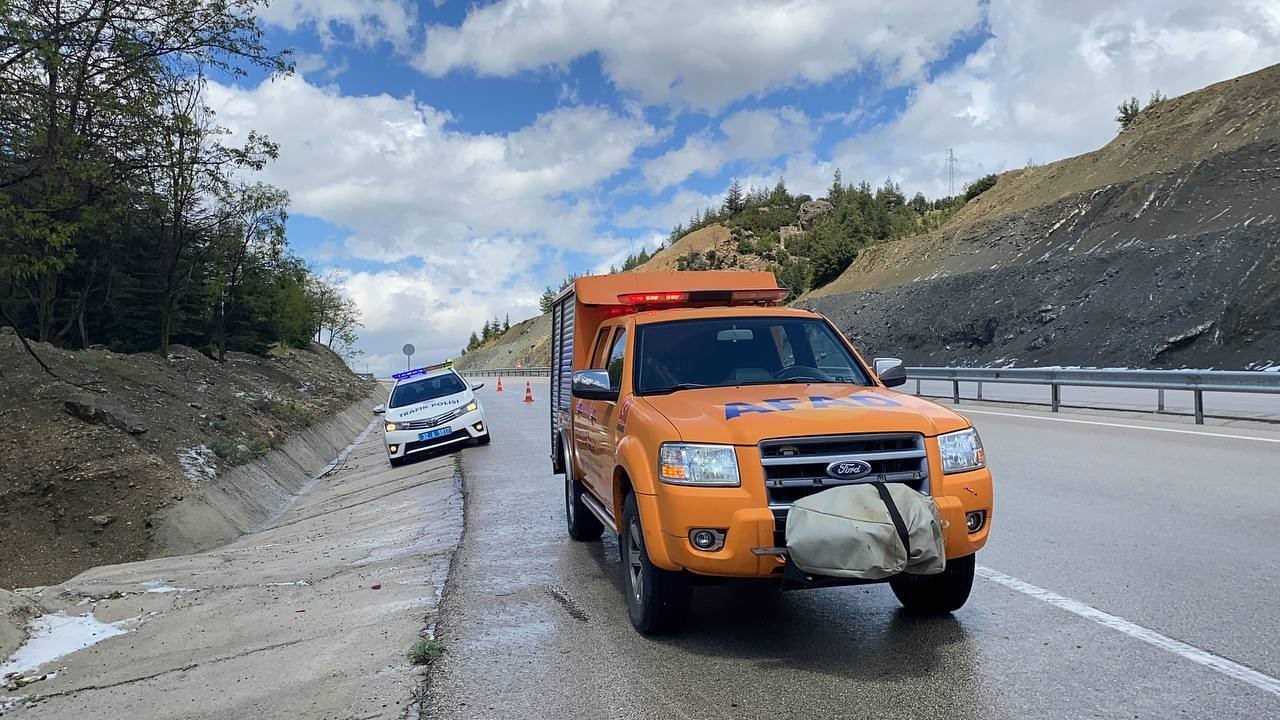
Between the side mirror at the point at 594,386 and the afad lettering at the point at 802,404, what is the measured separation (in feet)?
3.58

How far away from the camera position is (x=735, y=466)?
4805mm

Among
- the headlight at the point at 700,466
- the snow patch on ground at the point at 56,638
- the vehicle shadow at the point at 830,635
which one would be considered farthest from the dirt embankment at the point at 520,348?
the headlight at the point at 700,466

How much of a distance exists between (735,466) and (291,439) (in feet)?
62.2

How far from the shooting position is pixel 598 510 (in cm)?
691

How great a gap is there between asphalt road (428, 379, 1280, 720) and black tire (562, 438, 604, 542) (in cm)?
14

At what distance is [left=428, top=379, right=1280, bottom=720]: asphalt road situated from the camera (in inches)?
167

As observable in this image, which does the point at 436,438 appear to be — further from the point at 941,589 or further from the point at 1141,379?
the point at 941,589

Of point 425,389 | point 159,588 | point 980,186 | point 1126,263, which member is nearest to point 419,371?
point 425,389

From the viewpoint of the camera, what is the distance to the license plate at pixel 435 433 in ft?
59.4

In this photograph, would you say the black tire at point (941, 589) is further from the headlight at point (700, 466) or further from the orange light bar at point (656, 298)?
the orange light bar at point (656, 298)

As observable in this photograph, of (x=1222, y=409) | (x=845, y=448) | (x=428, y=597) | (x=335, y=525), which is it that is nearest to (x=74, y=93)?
(x=335, y=525)

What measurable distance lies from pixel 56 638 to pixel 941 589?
18.9 feet

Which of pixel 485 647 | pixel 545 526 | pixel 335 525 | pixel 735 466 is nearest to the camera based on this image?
pixel 735 466

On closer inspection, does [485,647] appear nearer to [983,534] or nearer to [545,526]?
[983,534]
